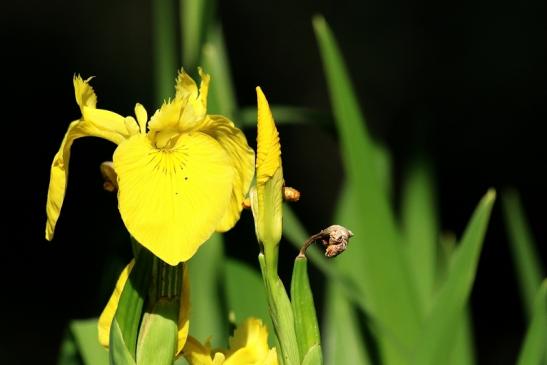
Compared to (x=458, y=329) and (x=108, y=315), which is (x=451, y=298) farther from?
(x=108, y=315)

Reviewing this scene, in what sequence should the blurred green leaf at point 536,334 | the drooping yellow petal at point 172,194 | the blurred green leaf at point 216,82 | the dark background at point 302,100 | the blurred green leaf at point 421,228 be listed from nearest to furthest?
the drooping yellow petal at point 172,194 → the blurred green leaf at point 536,334 → the blurred green leaf at point 216,82 → the blurred green leaf at point 421,228 → the dark background at point 302,100

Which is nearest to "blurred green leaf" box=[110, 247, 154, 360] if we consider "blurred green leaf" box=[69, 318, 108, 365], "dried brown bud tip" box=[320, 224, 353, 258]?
"dried brown bud tip" box=[320, 224, 353, 258]

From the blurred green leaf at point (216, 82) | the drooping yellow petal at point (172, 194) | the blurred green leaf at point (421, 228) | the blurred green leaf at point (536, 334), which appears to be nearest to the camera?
the drooping yellow petal at point (172, 194)

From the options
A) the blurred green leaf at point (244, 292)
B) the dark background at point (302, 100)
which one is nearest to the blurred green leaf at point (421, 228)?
the blurred green leaf at point (244, 292)

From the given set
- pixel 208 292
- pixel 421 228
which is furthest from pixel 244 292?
pixel 421 228

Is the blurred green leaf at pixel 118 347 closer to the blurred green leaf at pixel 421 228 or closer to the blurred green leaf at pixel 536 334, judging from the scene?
the blurred green leaf at pixel 536 334

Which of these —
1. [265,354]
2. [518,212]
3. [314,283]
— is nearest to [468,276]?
[265,354]
